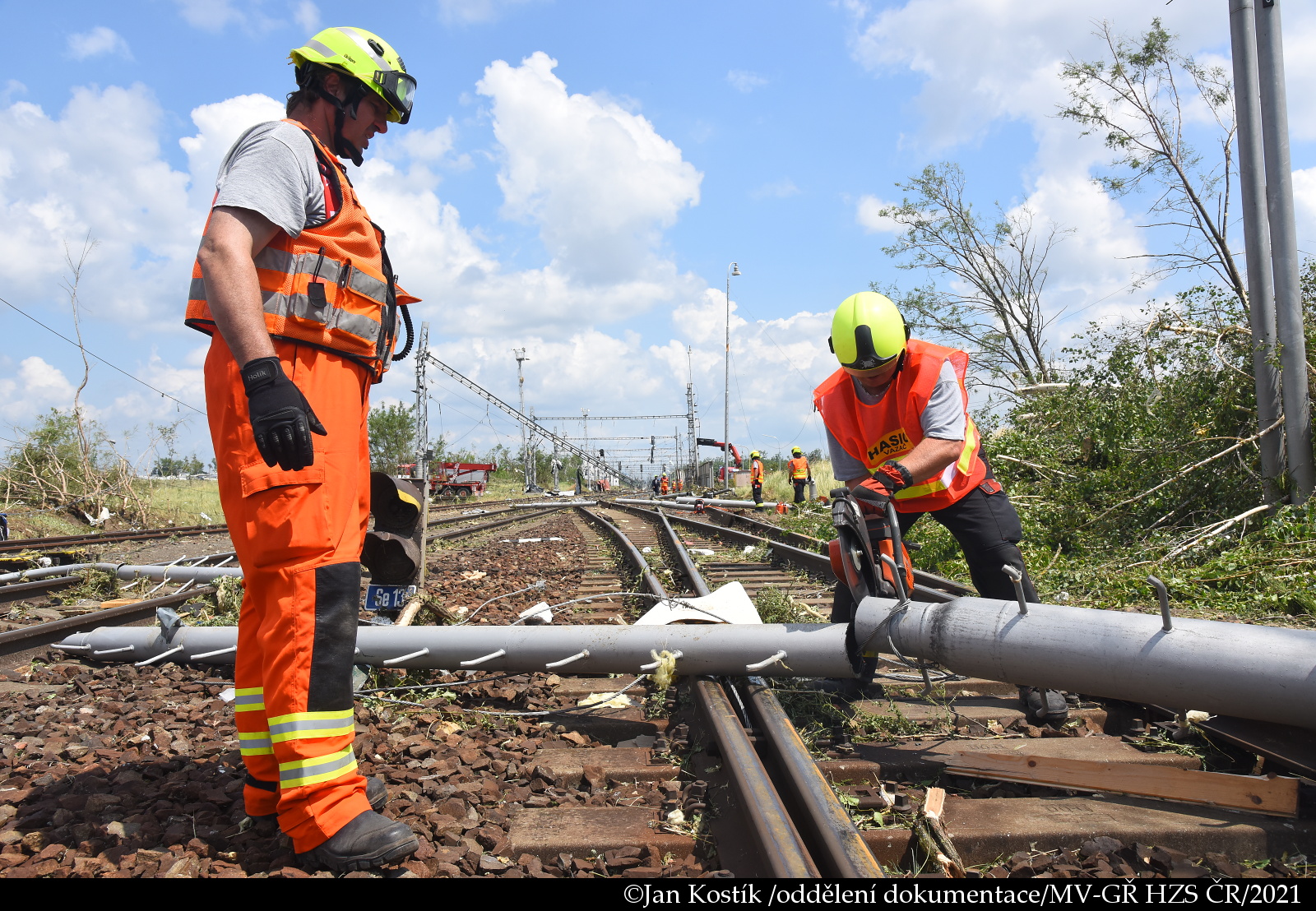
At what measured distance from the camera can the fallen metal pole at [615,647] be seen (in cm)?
324

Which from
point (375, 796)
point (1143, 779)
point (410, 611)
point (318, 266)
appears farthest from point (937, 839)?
point (410, 611)

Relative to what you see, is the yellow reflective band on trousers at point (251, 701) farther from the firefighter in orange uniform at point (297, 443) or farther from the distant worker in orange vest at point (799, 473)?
the distant worker in orange vest at point (799, 473)

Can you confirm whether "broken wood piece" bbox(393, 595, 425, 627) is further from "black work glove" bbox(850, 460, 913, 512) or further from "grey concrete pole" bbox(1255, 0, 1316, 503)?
"grey concrete pole" bbox(1255, 0, 1316, 503)

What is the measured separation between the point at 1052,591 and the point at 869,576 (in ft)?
10.1

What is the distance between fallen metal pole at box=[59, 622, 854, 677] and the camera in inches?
128

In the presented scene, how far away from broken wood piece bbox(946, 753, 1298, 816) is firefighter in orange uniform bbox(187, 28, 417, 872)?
1.82 meters

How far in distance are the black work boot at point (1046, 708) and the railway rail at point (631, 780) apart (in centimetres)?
5

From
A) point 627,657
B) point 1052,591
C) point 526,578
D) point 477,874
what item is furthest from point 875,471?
point 526,578

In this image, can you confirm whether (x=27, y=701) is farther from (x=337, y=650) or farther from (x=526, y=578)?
(x=526, y=578)

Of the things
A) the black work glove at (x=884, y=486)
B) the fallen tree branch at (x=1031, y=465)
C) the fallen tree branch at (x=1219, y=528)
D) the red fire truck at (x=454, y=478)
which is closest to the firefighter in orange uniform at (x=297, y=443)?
the black work glove at (x=884, y=486)

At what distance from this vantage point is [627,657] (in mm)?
3412

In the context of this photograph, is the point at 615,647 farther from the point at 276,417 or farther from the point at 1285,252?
the point at 1285,252

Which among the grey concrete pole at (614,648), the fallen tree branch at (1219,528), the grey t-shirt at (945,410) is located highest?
the grey t-shirt at (945,410)

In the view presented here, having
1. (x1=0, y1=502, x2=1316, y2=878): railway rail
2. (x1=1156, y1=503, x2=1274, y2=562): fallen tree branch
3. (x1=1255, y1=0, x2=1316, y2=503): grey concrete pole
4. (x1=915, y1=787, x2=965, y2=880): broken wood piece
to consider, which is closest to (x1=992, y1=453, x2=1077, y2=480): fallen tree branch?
(x1=1156, y1=503, x2=1274, y2=562): fallen tree branch
